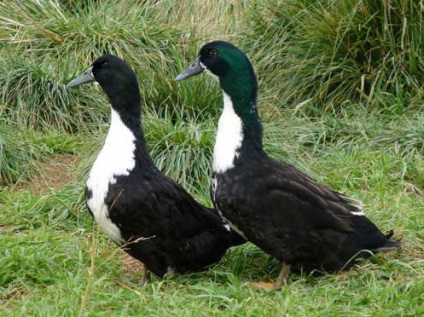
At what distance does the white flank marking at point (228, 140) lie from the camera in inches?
221

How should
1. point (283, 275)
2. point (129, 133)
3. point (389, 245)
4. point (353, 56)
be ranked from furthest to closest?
point (353, 56) < point (389, 245) < point (129, 133) < point (283, 275)

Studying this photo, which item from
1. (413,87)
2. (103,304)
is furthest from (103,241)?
(413,87)

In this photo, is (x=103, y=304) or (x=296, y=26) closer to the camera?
(x=103, y=304)

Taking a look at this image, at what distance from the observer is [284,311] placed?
4980 mm

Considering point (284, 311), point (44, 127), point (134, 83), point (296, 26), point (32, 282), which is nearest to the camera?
point (284, 311)

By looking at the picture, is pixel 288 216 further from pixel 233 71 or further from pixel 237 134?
pixel 233 71

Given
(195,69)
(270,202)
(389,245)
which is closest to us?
(270,202)

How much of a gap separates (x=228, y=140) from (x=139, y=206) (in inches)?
22.7

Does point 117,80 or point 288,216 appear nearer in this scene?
point 288,216

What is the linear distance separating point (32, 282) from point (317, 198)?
1518mm

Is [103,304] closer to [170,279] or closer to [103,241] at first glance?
[170,279]

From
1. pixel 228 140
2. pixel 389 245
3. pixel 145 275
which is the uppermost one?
pixel 228 140

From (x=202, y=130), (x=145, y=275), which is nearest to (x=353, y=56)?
(x=202, y=130)

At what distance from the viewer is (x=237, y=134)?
568cm
